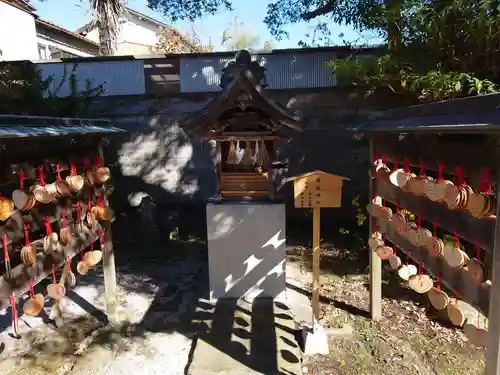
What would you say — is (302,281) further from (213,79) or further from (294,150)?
(213,79)

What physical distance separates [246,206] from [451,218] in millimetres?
2875

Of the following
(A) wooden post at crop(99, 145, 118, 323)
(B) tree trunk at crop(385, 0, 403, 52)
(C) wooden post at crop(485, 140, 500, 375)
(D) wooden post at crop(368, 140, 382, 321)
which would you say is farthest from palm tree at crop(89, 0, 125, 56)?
(C) wooden post at crop(485, 140, 500, 375)

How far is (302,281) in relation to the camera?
21.0 ft

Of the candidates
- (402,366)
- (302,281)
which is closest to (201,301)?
(302,281)

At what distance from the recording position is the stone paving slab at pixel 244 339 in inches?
155

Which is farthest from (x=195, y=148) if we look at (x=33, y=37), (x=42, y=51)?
(x=42, y=51)

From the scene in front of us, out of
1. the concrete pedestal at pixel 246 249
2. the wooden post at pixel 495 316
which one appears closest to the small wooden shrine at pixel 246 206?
the concrete pedestal at pixel 246 249

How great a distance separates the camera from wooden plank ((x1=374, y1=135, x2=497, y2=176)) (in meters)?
2.69

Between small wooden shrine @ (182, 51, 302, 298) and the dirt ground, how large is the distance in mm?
1085

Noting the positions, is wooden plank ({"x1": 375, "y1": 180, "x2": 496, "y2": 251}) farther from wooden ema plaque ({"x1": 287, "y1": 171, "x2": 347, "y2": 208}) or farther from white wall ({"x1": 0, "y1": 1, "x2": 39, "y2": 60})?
white wall ({"x1": 0, "y1": 1, "x2": 39, "y2": 60})

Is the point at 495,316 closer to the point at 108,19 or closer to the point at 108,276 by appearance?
the point at 108,276

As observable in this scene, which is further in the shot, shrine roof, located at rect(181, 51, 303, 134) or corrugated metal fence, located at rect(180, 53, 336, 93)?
corrugated metal fence, located at rect(180, 53, 336, 93)

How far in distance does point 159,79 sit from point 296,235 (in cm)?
503

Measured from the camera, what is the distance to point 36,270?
12.0 feet
